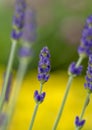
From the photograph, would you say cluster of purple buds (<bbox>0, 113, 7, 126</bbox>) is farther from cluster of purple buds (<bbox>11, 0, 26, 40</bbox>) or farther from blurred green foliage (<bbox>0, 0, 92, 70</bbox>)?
blurred green foliage (<bbox>0, 0, 92, 70</bbox>)

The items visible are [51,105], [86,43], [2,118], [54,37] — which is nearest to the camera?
[86,43]

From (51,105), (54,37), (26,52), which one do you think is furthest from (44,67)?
(54,37)

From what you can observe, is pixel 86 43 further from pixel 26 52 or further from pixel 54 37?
pixel 54 37

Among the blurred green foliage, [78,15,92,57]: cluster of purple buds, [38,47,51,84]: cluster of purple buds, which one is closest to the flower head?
[38,47,51,84]: cluster of purple buds

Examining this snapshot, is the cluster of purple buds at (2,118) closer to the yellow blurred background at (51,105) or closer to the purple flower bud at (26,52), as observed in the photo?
the purple flower bud at (26,52)

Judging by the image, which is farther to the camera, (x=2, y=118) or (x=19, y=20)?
(x=2, y=118)

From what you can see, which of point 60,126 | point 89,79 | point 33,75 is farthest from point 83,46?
point 33,75

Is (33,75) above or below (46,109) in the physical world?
above

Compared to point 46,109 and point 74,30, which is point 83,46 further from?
point 74,30

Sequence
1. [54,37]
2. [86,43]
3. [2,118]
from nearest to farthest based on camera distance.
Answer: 1. [86,43]
2. [2,118]
3. [54,37]
